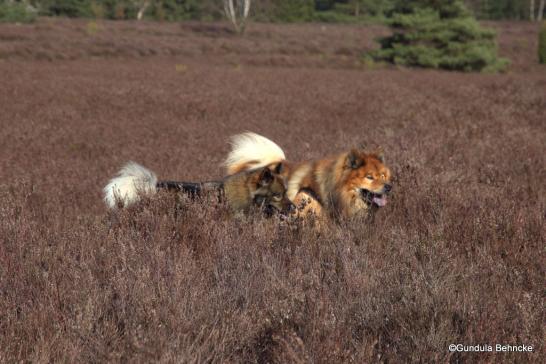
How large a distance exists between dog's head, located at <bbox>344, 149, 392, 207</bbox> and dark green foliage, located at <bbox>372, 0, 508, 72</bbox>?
21996 mm

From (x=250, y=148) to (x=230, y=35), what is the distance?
1446 inches

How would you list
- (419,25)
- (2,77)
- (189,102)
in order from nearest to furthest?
1. (189,102)
2. (2,77)
3. (419,25)

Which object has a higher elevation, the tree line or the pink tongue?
the tree line

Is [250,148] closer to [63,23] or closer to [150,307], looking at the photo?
[150,307]

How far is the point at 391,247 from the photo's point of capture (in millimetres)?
3277

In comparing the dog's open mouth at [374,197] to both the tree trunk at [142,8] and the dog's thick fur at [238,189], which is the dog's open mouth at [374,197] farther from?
the tree trunk at [142,8]

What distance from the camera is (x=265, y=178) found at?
13.7ft

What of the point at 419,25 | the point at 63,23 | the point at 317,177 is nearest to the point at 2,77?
the point at 317,177

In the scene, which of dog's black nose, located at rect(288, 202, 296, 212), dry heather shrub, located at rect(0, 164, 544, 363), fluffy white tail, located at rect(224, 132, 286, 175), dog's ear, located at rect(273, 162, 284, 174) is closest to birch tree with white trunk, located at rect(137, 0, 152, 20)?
fluffy white tail, located at rect(224, 132, 286, 175)

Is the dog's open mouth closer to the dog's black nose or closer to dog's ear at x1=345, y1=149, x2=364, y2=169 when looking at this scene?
dog's ear at x1=345, y1=149, x2=364, y2=169

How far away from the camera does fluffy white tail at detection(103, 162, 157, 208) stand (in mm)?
4031
